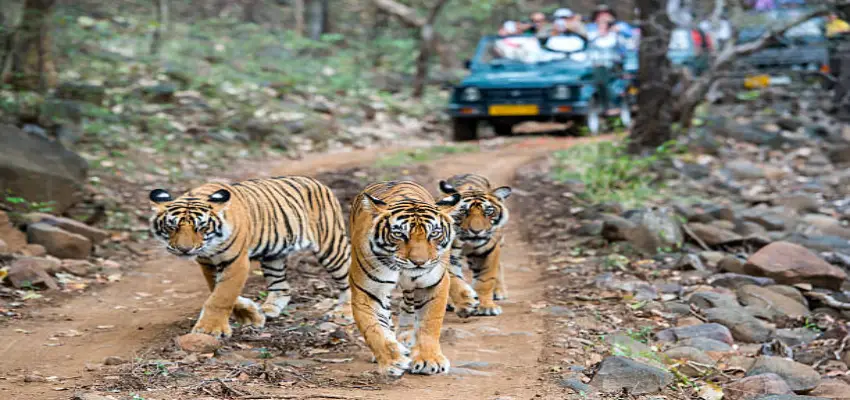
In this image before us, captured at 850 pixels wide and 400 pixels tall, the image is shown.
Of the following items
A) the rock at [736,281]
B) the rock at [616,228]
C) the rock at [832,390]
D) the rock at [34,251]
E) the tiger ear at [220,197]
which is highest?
the tiger ear at [220,197]

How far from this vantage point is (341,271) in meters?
6.93

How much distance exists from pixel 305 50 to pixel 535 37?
845cm

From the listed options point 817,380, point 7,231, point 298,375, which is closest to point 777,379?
point 817,380

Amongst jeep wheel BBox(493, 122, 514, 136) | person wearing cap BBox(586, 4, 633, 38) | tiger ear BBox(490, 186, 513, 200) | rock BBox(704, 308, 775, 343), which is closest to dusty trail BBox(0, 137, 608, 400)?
tiger ear BBox(490, 186, 513, 200)

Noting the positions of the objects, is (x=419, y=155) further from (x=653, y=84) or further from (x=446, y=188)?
(x=446, y=188)

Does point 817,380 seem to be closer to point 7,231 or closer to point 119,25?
point 7,231

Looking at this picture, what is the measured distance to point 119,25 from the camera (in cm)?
2217

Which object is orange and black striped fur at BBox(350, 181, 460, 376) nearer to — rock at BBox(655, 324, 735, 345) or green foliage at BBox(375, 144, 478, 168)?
rock at BBox(655, 324, 735, 345)

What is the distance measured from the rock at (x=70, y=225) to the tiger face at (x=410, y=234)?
15.3ft

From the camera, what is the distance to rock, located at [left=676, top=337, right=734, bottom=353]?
6.91 m

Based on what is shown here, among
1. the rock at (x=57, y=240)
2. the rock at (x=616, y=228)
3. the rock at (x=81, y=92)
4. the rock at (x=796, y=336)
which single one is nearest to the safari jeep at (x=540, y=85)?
the rock at (x=81, y=92)

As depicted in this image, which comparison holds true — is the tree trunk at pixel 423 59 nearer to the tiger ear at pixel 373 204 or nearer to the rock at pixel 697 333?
the rock at pixel 697 333

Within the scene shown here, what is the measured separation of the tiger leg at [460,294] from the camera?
23.0 feet

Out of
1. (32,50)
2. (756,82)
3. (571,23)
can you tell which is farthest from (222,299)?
(756,82)
